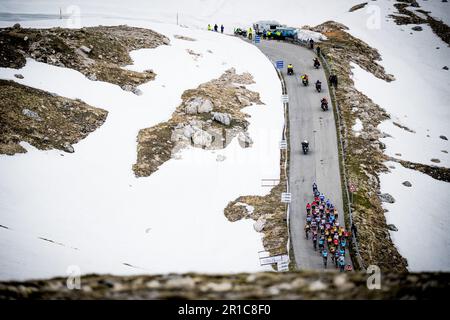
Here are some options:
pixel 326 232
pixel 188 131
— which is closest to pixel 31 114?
pixel 188 131

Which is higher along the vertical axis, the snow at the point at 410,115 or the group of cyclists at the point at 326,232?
the snow at the point at 410,115

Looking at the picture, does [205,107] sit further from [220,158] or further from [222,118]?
[220,158]

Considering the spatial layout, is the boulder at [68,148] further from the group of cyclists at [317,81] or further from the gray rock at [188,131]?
the group of cyclists at [317,81]

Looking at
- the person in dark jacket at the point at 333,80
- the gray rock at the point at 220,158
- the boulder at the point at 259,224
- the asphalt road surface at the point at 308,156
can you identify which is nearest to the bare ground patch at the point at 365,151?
the person in dark jacket at the point at 333,80

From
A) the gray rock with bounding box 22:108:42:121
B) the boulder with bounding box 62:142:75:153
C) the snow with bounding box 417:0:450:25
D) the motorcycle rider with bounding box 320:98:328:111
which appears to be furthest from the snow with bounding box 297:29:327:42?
the gray rock with bounding box 22:108:42:121

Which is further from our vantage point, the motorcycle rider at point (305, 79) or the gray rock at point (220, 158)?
the motorcycle rider at point (305, 79)

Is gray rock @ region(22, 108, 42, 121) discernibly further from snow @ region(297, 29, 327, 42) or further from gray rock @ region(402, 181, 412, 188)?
snow @ region(297, 29, 327, 42)

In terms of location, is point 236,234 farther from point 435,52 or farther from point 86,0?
point 86,0
